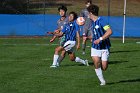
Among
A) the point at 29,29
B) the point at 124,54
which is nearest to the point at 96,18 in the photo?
the point at 124,54

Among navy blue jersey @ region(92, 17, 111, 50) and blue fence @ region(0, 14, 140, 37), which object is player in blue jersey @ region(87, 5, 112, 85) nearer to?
navy blue jersey @ region(92, 17, 111, 50)

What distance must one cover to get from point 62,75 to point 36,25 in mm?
23827

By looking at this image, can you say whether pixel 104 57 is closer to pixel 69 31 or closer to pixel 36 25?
pixel 69 31

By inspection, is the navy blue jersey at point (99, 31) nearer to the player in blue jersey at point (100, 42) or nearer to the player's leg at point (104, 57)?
the player in blue jersey at point (100, 42)

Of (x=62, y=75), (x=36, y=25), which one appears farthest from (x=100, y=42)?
(x=36, y=25)

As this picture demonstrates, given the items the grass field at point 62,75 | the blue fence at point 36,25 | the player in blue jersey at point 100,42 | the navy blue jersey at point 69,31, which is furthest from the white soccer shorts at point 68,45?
the blue fence at point 36,25

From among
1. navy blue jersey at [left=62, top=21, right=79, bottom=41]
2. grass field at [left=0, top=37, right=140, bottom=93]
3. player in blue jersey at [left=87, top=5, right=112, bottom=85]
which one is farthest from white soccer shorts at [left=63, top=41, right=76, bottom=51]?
player in blue jersey at [left=87, top=5, right=112, bottom=85]

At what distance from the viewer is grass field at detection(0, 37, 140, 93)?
40.1ft

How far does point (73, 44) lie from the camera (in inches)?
651

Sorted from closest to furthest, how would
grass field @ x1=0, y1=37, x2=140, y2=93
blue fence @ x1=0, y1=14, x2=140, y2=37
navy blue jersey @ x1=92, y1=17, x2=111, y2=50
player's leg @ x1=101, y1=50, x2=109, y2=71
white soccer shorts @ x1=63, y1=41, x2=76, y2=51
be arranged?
grass field @ x1=0, y1=37, x2=140, y2=93, navy blue jersey @ x1=92, y1=17, x2=111, y2=50, player's leg @ x1=101, y1=50, x2=109, y2=71, white soccer shorts @ x1=63, y1=41, x2=76, y2=51, blue fence @ x1=0, y1=14, x2=140, y2=37

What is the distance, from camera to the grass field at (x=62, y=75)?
1221cm

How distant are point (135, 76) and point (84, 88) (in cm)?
272

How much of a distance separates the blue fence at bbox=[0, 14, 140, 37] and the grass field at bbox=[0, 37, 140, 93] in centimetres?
1608

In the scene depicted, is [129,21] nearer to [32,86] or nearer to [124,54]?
[124,54]
